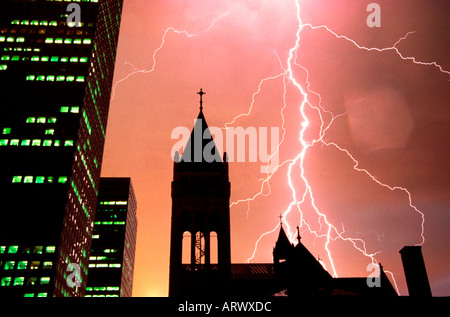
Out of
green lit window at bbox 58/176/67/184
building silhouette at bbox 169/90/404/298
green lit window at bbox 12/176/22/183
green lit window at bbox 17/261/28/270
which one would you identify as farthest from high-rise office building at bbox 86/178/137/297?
building silhouette at bbox 169/90/404/298

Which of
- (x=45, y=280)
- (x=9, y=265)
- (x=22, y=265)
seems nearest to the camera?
(x=45, y=280)

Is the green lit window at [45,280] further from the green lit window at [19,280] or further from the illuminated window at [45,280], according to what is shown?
the green lit window at [19,280]

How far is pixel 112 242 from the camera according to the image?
17450 centimetres

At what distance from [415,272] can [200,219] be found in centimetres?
2417

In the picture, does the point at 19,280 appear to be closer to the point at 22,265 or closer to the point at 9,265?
the point at 22,265

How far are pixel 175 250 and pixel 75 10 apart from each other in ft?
296

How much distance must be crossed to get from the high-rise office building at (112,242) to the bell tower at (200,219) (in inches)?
5080

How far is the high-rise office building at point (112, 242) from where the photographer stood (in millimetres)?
167500

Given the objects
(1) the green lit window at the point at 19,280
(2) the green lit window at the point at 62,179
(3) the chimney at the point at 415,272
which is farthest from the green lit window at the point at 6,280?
(3) the chimney at the point at 415,272

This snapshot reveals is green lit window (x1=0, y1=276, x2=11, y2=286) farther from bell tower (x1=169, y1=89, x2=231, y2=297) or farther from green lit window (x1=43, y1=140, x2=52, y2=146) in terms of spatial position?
bell tower (x1=169, y1=89, x2=231, y2=297)

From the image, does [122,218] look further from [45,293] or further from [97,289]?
[45,293]

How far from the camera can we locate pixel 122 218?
179750 mm

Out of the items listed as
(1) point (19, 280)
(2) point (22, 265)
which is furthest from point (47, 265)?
(1) point (19, 280)
